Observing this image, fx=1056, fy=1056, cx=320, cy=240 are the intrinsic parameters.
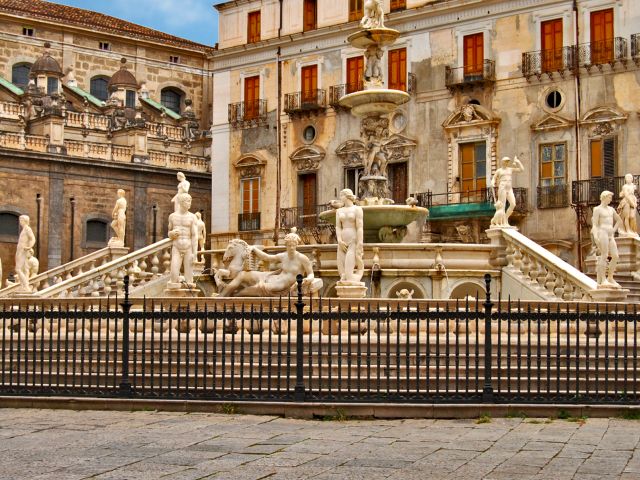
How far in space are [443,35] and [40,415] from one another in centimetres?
2643

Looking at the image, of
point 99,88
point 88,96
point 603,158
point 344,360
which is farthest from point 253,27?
point 344,360

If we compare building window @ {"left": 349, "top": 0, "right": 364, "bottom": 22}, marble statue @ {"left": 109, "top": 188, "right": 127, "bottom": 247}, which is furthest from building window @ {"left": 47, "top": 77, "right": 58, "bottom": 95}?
marble statue @ {"left": 109, "top": 188, "right": 127, "bottom": 247}

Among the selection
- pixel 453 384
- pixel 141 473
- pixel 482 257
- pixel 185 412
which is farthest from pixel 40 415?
pixel 482 257

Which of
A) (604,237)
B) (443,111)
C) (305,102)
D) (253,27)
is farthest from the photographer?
(253,27)

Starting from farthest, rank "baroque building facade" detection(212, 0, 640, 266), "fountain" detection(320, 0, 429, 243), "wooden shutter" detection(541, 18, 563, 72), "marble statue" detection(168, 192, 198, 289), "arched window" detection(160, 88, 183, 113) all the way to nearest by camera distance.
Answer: "arched window" detection(160, 88, 183, 113) → "wooden shutter" detection(541, 18, 563, 72) → "baroque building facade" detection(212, 0, 640, 266) → "fountain" detection(320, 0, 429, 243) → "marble statue" detection(168, 192, 198, 289)

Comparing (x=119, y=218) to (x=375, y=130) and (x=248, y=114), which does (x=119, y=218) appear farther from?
(x=248, y=114)

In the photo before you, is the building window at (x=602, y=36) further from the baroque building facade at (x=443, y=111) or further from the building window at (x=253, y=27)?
the building window at (x=253, y=27)

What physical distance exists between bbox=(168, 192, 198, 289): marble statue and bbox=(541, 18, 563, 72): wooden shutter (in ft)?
54.5

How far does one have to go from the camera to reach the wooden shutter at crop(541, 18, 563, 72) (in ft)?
108

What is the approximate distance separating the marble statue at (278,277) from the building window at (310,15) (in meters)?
22.8

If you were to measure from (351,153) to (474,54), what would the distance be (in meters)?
5.57

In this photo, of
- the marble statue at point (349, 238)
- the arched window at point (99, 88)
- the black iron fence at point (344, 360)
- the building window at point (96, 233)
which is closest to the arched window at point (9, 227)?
the building window at point (96, 233)

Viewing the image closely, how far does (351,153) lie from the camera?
122 ft

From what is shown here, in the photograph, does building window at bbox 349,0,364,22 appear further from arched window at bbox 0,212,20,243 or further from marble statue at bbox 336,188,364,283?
marble statue at bbox 336,188,364,283
